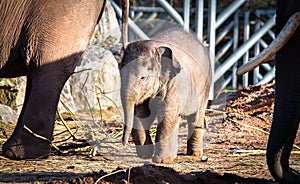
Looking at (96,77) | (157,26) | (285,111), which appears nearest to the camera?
(285,111)

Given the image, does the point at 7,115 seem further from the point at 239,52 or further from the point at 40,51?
the point at 239,52

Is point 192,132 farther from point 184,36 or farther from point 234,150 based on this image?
point 184,36

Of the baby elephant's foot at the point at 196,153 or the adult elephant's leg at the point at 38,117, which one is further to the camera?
the baby elephant's foot at the point at 196,153

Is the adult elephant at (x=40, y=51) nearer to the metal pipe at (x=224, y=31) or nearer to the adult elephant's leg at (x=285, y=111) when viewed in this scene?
the adult elephant's leg at (x=285, y=111)

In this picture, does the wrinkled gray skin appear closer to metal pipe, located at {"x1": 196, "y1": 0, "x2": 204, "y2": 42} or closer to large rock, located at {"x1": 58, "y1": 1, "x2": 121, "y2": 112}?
large rock, located at {"x1": 58, "y1": 1, "x2": 121, "y2": 112}

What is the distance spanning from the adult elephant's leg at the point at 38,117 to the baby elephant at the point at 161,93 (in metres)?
0.78

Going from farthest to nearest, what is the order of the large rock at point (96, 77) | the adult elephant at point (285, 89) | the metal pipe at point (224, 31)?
1. the metal pipe at point (224, 31)
2. the large rock at point (96, 77)
3. the adult elephant at point (285, 89)

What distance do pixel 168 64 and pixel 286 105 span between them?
7.40 ft

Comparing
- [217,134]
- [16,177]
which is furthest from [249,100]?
[16,177]

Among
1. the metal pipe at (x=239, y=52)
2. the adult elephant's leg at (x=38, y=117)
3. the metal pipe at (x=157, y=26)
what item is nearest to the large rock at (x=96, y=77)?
the metal pipe at (x=239, y=52)

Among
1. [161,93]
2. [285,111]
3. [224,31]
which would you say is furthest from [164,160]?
[224,31]

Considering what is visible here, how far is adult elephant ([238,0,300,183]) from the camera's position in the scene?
4.59 metres

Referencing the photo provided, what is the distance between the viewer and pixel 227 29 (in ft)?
50.0

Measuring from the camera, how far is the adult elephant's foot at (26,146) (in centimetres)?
688
